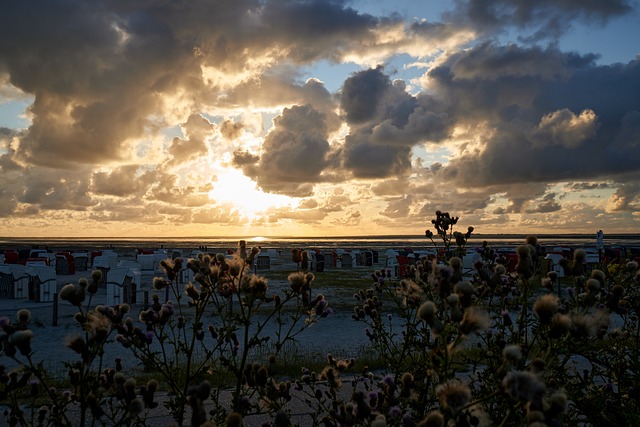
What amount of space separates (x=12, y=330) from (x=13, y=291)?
68.6ft

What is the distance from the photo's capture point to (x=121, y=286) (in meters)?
16.2

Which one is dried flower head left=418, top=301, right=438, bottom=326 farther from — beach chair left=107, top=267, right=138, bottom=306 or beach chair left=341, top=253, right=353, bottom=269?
beach chair left=341, top=253, right=353, bottom=269

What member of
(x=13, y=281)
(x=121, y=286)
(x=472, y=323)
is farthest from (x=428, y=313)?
(x=13, y=281)

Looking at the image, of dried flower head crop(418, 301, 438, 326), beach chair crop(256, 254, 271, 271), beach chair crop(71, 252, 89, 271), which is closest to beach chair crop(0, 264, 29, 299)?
beach chair crop(71, 252, 89, 271)

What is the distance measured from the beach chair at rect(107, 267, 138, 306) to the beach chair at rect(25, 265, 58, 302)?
3.91 m

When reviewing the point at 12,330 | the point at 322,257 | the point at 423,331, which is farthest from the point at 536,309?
the point at 322,257

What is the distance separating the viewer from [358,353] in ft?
32.4

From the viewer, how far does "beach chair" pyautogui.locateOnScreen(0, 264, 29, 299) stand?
65.5 feet

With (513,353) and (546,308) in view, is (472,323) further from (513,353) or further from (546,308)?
(546,308)

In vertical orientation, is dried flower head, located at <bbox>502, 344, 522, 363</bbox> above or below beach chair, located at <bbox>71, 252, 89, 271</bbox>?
above

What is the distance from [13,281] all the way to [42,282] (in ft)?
7.54

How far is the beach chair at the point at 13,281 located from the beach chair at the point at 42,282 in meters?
0.99

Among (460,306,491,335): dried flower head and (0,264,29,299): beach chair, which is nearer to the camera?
(460,306,491,335): dried flower head

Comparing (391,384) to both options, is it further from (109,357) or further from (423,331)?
(109,357)
